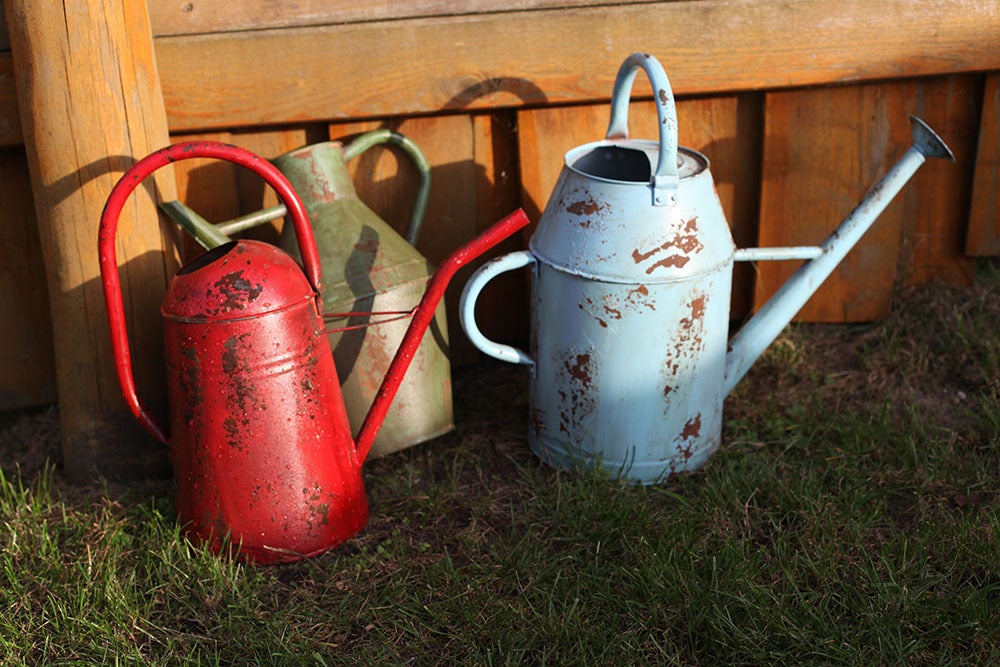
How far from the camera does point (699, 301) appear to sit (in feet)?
6.64

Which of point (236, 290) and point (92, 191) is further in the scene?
point (92, 191)

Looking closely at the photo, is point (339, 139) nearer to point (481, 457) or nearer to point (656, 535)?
point (481, 457)

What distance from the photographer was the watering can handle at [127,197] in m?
1.76

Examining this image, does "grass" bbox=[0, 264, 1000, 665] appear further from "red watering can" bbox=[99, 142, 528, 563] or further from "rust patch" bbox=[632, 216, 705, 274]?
"rust patch" bbox=[632, 216, 705, 274]

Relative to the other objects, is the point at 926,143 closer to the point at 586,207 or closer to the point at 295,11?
the point at 586,207

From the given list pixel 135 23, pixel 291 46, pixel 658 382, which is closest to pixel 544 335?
pixel 658 382

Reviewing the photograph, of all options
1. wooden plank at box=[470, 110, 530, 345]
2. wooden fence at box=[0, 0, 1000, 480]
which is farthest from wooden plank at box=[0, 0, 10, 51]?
wooden plank at box=[470, 110, 530, 345]

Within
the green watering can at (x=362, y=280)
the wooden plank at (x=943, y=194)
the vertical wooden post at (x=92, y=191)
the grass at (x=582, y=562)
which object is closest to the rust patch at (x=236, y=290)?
the green watering can at (x=362, y=280)

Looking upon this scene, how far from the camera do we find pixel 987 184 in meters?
2.50

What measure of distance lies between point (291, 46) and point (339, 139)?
24 cm

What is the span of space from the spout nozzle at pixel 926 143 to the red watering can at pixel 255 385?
2.93 ft

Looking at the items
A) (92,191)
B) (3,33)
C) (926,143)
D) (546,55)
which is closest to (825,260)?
(926,143)

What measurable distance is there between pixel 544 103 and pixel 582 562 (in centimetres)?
109

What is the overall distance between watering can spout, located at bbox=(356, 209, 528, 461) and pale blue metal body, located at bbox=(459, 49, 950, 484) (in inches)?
4.2
